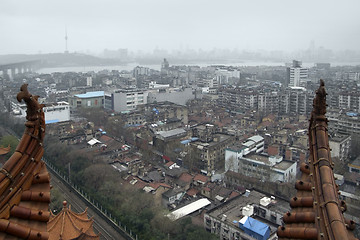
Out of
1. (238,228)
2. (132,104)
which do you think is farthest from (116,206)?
(132,104)

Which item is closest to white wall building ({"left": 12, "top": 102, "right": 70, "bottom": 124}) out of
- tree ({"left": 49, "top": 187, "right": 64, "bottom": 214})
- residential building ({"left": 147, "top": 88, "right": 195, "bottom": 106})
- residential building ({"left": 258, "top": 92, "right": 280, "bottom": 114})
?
residential building ({"left": 147, "top": 88, "right": 195, "bottom": 106})

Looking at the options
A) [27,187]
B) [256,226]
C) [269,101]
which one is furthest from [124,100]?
[27,187]

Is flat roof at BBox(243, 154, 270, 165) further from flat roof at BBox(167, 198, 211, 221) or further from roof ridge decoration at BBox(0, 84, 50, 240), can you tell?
roof ridge decoration at BBox(0, 84, 50, 240)

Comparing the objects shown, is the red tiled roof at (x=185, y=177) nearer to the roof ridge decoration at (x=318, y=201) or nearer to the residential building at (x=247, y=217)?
the residential building at (x=247, y=217)

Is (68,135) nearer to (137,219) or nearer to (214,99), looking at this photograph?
(137,219)

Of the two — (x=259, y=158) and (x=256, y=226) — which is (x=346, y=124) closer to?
(x=259, y=158)

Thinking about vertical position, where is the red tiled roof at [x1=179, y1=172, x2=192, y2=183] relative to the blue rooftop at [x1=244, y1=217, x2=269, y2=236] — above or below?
below
